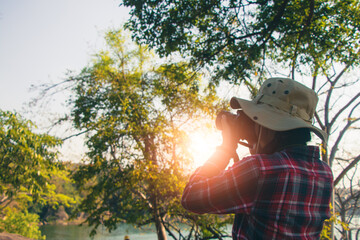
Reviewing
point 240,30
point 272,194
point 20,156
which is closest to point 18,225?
point 20,156

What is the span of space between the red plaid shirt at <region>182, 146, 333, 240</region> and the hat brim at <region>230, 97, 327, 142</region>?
0.37 feet

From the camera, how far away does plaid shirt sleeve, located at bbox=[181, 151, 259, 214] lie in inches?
46.9

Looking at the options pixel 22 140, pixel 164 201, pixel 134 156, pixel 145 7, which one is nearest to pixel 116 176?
pixel 134 156

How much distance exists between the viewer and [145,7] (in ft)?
16.4

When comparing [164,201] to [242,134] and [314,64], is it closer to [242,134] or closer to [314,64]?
[314,64]

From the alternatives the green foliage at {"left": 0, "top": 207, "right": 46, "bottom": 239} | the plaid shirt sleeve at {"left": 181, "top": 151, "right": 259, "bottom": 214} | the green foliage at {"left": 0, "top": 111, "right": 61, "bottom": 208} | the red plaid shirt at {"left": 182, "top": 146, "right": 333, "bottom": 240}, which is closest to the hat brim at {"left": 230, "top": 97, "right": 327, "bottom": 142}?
the red plaid shirt at {"left": 182, "top": 146, "right": 333, "bottom": 240}

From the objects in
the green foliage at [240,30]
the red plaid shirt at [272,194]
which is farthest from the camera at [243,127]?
the green foliage at [240,30]

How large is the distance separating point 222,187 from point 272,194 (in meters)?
0.21

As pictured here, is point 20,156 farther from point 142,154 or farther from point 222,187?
point 222,187

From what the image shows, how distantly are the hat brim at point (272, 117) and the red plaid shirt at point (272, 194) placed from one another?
0.11 metres

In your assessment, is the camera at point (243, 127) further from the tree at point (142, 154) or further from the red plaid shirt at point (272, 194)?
the tree at point (142, 154)

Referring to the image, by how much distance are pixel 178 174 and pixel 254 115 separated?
6.38 meters

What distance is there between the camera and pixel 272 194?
1.17m

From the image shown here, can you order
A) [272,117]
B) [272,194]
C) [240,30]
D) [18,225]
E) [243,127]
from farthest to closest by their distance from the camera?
[18,225] < [240,30] < [243,127] < [272,117] < [272,194]
